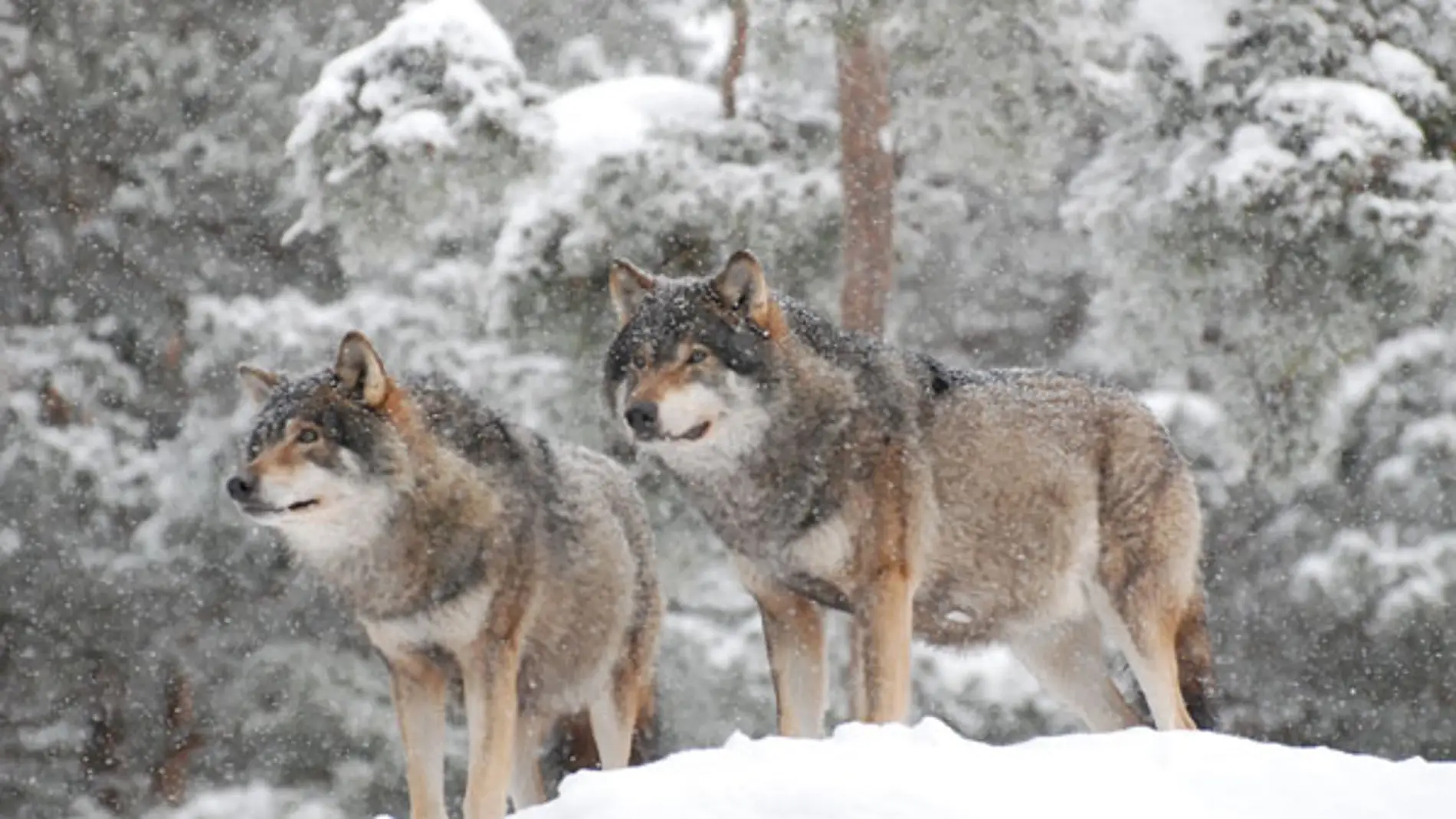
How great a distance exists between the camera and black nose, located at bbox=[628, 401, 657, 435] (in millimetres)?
5914

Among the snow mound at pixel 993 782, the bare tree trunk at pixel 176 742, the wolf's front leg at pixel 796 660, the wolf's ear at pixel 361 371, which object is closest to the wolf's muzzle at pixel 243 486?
the wolf's ear at pixel 361 371

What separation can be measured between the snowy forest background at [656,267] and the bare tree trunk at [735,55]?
104 millimetres

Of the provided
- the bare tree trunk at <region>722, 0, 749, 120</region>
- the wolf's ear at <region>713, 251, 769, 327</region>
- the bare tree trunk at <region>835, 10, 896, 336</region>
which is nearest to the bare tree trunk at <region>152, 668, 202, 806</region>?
the bare tree trunk at <region>722, 0, 749, 120</region>

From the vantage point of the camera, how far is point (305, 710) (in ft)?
50.3

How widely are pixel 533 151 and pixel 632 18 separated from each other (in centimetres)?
654

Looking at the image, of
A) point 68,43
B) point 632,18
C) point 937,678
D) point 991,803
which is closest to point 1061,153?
point 937,678

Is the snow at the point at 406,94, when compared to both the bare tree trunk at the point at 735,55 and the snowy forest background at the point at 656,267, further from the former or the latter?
the bare tree trunk at the point at 735,55

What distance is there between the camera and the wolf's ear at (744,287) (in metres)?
6.14

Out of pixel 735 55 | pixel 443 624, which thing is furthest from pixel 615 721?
pixel 735 55

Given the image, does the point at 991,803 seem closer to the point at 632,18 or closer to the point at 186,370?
the point at 186,370

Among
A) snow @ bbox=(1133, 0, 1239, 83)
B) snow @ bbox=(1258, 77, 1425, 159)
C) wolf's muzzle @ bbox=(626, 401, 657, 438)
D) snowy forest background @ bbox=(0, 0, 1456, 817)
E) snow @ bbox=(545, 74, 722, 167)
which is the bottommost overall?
snowy forest background @ bbox=(0, 0, 1456, 817)

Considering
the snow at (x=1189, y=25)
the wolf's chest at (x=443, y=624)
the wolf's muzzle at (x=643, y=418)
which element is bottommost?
the snow at (x=1189, y=25)

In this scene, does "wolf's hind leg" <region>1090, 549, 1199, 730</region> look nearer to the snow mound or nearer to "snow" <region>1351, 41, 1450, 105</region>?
the snow mound

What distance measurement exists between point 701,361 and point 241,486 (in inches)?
54.5
